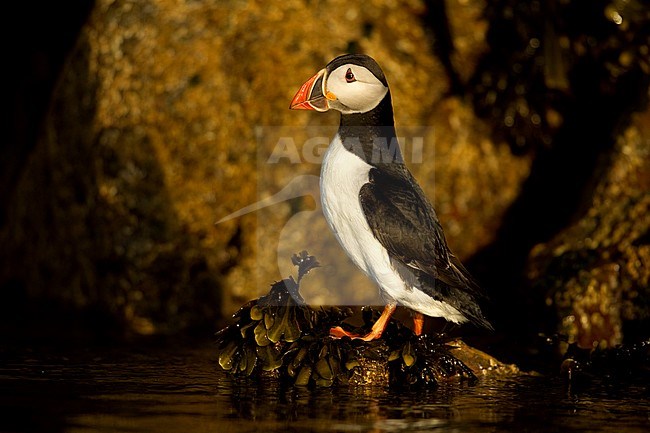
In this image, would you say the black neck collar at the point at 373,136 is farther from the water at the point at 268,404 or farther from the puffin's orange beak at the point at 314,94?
the water at the point at 268,404

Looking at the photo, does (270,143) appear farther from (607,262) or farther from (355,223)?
(355,223)

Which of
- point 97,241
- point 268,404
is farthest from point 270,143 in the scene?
point 268,404

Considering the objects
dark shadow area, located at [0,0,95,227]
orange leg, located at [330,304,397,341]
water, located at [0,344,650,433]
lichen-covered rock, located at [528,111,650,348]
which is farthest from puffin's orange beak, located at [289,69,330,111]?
dark shadow area, located at [0,0,95,227]

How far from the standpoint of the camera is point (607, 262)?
8.51 metres

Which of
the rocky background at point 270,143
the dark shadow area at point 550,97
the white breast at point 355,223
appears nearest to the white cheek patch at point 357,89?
the white breast at point 355,223

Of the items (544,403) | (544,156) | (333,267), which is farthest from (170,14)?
(544,403)

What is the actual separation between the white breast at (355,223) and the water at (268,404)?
23.7 inches

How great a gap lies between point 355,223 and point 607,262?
10.5ft

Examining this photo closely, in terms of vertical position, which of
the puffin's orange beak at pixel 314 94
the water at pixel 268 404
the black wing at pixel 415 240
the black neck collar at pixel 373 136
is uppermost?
the puffin's orange beak at pixel 314 94

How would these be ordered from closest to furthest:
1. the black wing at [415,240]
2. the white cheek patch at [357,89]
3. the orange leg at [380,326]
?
the black wing at [415,240], the white cheek patch at [357,89], the orange leg at [380,326]

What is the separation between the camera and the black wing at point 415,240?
6.12 metres

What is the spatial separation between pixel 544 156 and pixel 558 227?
0.99 meters

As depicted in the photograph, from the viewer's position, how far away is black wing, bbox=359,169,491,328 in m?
6.12

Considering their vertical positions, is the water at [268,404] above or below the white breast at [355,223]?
below
